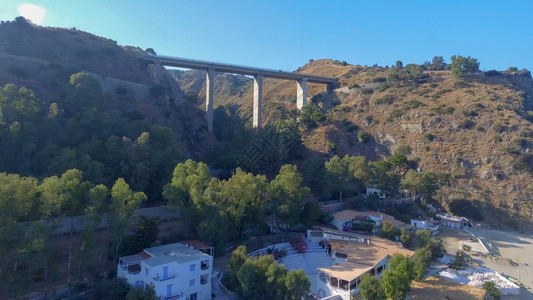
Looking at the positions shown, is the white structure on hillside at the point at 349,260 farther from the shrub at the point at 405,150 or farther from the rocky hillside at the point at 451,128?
the shrub at the point at 405,150

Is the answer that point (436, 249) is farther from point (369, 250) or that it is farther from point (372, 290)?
point (372, 290)

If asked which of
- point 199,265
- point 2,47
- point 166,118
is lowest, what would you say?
point 199,265

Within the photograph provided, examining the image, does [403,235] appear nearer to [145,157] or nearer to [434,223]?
[434,223]

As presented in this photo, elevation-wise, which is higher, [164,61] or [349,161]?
[164,61]

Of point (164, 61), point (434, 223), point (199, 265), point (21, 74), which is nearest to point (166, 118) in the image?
point (164, 61)

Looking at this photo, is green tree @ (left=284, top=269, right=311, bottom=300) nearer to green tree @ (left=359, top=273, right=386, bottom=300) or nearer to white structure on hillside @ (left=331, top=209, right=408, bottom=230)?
green tree @ (left=359, top=273, right=386, bottom=300)

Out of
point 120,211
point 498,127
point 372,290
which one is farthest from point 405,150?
point 120,211
